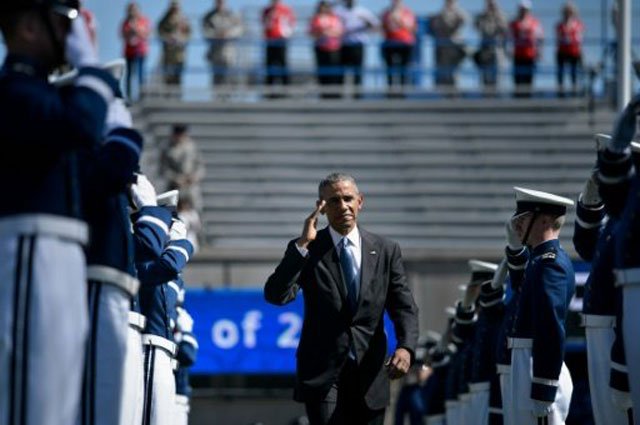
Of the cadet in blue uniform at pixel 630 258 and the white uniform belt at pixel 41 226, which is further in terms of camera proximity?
the cadet in blue uniform at pixel 630 258

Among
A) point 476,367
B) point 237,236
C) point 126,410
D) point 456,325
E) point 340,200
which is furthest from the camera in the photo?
point 237,236

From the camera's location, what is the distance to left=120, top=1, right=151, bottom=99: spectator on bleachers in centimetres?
3148

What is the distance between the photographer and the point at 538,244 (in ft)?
38.1

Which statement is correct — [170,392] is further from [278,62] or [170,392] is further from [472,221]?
[278,62]

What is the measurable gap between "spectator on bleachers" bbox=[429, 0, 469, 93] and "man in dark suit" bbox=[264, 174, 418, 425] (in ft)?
67.5

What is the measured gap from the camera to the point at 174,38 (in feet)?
106

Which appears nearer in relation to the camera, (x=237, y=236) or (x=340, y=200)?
(x=340, y=200)

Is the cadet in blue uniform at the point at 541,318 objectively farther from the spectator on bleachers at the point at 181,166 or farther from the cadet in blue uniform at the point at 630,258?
the spectator on bleachers at the point at 181,166

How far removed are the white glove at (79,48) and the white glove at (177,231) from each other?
459 cm

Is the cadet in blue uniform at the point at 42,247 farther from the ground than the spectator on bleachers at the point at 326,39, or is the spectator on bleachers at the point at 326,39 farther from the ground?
the spectator on bleachers at the point at 326,39

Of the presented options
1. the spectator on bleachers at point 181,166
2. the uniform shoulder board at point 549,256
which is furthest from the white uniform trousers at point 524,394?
the spectator on bleachers at point 181,166

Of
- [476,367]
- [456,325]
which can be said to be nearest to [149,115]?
[456,325]

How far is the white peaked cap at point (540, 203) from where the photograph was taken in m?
11.6

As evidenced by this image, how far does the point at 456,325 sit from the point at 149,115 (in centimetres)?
1578
